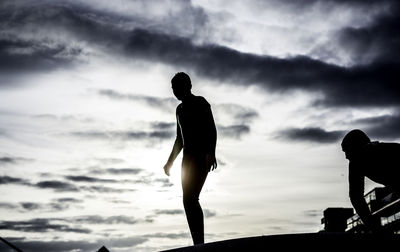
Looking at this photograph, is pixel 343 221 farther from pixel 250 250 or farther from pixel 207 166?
pixel 250 250

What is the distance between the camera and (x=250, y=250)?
2.19 m

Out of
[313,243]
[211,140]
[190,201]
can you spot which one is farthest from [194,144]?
[313,243]

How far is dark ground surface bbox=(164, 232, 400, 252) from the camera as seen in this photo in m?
2.08

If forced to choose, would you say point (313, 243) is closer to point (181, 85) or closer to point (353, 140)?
point (353, 140)

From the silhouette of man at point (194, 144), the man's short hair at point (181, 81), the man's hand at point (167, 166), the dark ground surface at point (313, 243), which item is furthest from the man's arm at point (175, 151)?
the dark ground surface at point (313, 243)

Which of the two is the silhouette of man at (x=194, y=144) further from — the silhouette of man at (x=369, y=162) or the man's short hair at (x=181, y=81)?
the silhouette of man at (x=369, y=162)

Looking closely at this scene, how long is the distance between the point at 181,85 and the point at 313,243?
8.70 ft

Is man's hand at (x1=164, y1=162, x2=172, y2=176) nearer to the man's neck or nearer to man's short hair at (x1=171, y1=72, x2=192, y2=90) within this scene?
the man's neck

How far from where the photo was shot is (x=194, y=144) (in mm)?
4371

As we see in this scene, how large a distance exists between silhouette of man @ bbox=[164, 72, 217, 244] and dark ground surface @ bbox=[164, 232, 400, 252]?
1837 millimetres

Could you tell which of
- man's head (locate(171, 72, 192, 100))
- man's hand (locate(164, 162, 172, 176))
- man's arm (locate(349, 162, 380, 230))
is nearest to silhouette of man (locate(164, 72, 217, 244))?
man's head (locate(171, 72, 192, 100))

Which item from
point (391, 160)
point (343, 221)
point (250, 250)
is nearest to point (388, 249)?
point (250, 250)

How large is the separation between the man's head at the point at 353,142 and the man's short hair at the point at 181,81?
5.80 feet

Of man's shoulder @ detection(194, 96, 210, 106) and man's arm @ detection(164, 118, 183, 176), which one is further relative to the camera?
man's arm @ detection(164, 118, 183, 176)
